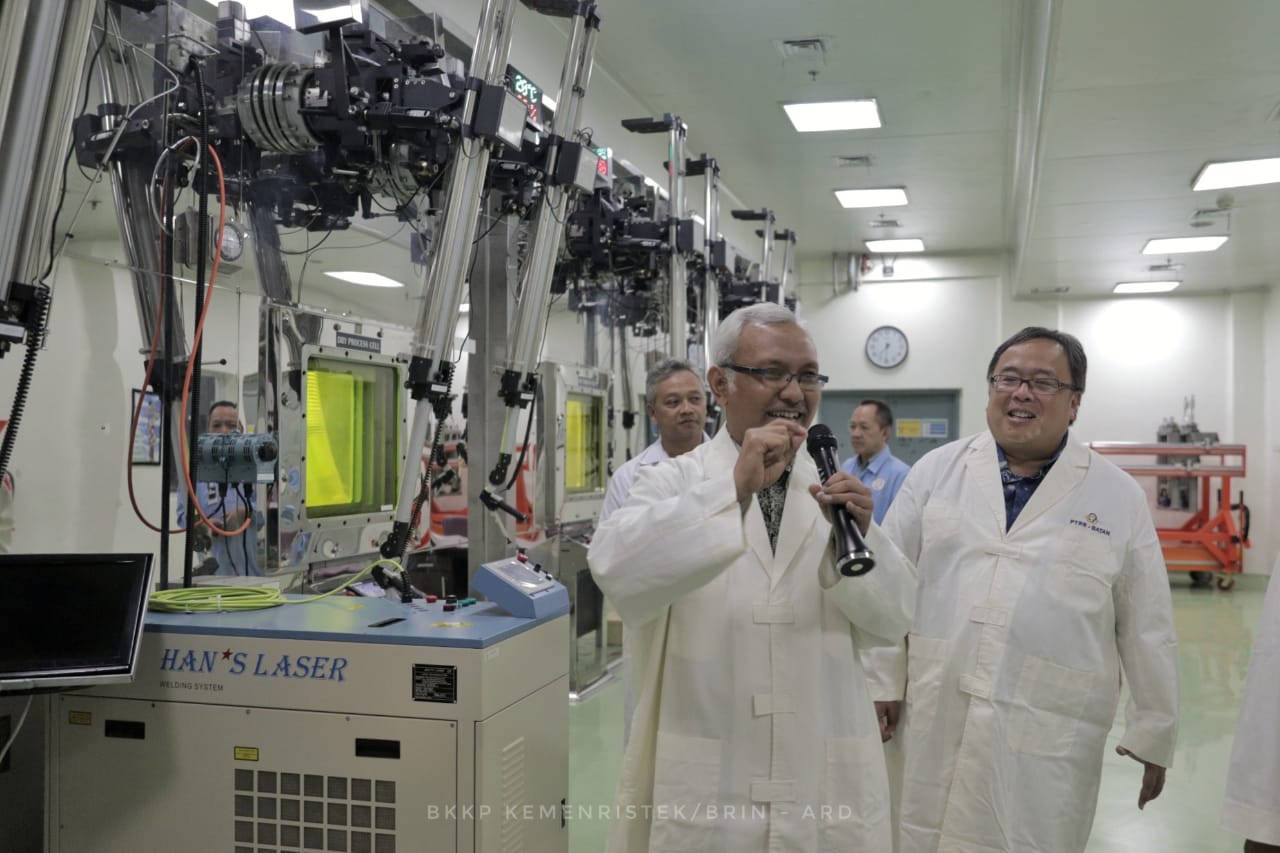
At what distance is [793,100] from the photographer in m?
6.87

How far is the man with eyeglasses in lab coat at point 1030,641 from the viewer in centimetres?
221

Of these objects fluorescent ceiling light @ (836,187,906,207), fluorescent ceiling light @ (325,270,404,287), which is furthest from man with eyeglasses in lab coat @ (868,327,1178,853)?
fluorescent ceiling light @ (836,187,906,207)

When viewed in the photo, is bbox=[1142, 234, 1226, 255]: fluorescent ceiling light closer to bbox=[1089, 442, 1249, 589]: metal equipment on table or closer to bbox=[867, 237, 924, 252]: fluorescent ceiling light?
bbox=[1089, 442, 1249, 589]: metal equipment on table

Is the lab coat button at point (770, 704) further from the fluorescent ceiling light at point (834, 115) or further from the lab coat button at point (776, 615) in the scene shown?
the fluorescent ceiling light at point (834, 115)

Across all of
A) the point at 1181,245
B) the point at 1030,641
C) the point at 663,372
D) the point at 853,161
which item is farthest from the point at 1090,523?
the point at 1181,245

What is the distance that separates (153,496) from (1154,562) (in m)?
2.71

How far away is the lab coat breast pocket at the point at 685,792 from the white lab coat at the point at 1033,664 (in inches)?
33.1

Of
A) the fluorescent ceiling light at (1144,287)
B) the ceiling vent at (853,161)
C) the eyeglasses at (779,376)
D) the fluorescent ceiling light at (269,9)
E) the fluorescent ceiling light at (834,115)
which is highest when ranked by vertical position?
the fluorescent ceiling light at (834,115)

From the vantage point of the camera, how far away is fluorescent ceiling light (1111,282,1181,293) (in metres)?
10.9

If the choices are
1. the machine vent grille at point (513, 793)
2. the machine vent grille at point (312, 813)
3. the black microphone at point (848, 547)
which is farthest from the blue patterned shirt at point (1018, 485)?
the machine vent grille at point (312, 813)

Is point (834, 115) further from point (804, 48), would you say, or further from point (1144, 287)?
point (1144, 287)

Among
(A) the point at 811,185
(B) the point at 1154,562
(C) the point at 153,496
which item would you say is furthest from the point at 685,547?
(A) the point at 811,185

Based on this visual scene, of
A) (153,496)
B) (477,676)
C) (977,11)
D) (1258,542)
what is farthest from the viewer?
(1258,542)

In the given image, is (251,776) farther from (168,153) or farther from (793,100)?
(793,100)
